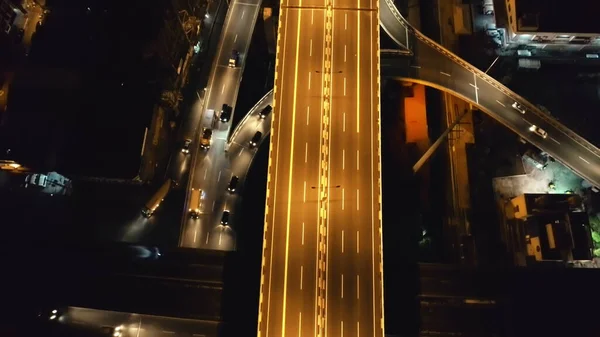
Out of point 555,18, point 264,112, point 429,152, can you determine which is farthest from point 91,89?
point 555,18

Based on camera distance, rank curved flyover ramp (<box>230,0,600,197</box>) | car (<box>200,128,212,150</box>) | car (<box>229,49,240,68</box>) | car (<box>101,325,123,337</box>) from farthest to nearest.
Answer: car (<box>229,49,240,68</box>) < car (<box>200,128,212,150</box>) < curved flyover ramp (<box>230,0,600,197</box>) < car (<box>101,325,123,337</box>)

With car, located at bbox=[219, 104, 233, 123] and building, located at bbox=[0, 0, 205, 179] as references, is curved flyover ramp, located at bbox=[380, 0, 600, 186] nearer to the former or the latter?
car, located at bbox=[219, 104, 233, 123]

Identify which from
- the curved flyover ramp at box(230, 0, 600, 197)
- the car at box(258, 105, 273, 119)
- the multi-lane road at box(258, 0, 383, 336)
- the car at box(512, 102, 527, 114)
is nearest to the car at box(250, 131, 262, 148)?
the curved flyover ramp at box(230, 0, 600, 197)

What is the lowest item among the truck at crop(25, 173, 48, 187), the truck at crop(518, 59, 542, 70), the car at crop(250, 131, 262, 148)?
the truck at crop(25, 173, 48, 187)

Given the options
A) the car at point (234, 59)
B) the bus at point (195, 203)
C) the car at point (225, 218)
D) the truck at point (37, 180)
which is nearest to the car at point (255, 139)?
the bus at point (195, 203)

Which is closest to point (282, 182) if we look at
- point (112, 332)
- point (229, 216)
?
point (229, 216)

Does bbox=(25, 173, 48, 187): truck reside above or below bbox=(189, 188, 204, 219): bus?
above

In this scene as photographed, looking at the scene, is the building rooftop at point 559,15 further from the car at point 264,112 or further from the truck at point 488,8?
the car at point 264,112
